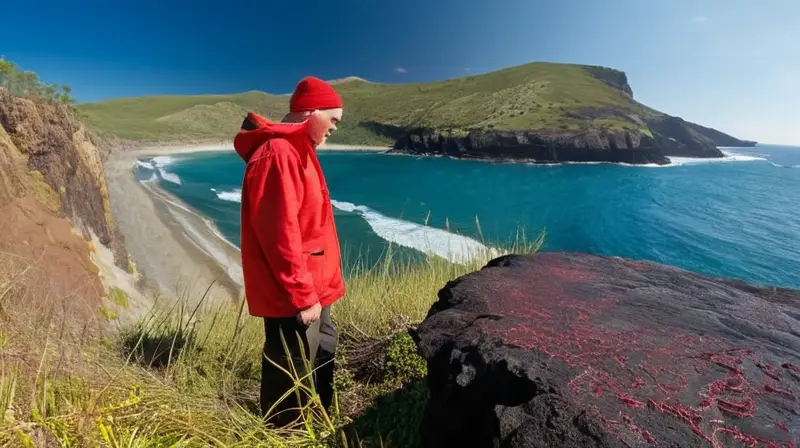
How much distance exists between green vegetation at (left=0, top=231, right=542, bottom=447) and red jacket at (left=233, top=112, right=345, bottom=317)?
487 mm

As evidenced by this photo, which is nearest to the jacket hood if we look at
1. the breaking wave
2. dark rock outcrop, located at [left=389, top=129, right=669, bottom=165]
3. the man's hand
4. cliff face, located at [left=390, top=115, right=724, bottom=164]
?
the man's hand

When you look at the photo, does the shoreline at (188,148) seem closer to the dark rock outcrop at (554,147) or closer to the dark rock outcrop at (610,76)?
the dark rock outcrop at (554,147)

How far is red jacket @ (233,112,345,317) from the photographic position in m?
2.14

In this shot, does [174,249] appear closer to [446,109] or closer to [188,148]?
[188,148]

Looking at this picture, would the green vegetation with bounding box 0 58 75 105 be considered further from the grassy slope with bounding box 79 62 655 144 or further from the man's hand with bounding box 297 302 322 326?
the grassy slope with bounding box 79 62 655 144

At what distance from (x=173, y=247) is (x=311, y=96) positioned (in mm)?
16350

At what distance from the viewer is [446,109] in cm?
10362

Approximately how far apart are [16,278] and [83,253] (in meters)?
4.30

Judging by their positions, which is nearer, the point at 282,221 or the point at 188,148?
the point at 282,221

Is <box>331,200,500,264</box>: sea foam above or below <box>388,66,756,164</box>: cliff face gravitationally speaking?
below

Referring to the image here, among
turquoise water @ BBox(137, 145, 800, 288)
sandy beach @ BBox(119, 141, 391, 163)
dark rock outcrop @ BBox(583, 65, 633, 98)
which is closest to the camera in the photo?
turquoise water @ BBox(137, 145, 800, 288)

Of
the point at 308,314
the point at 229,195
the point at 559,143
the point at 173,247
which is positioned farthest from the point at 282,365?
the point at 559,143

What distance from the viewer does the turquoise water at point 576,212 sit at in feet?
57.8

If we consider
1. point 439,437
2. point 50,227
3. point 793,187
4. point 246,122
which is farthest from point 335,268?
point 793,187
